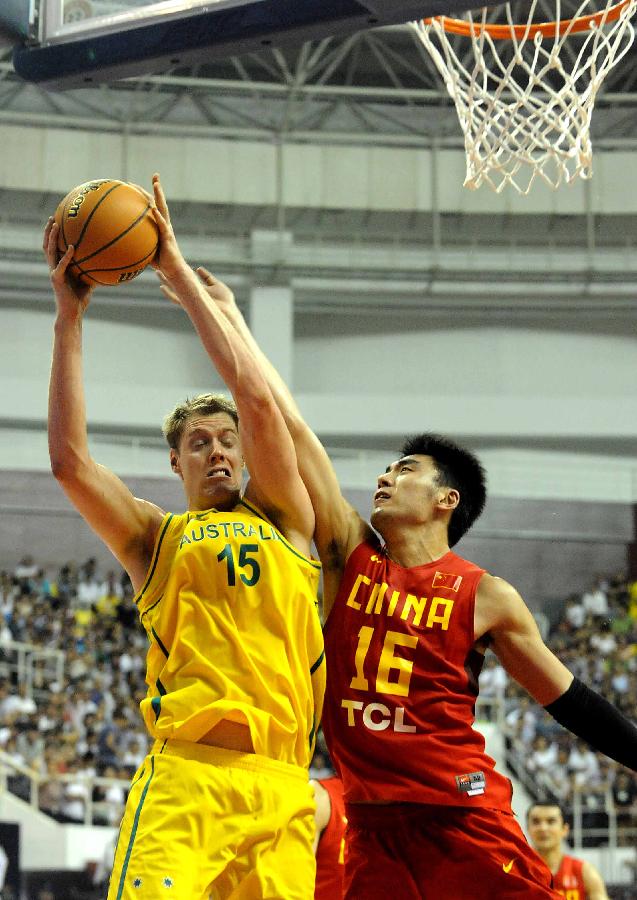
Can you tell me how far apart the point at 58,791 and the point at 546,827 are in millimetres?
7950

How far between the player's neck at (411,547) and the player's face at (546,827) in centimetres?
281

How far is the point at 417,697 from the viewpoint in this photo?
3975 mm

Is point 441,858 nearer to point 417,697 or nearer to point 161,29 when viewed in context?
point 417,697

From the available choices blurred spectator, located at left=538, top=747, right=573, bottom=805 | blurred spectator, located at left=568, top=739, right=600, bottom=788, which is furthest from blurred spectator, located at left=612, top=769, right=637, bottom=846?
blurred spectator, located at left=538, top=747, right=573, bottom=805

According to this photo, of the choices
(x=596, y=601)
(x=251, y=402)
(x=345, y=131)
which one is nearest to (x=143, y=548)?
(x=251, y=402)

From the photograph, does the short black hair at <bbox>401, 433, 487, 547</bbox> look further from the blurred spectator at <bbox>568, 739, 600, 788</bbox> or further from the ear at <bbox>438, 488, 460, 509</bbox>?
the blurred spectator at <bbox>568, 739, 600, 788</bbox>

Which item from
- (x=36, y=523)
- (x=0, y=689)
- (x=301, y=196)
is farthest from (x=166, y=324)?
(x=0, y=689)

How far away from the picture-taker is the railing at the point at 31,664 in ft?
51.6

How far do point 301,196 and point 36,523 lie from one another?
7524 mm

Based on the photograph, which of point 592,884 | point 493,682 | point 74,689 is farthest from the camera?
point 493,682

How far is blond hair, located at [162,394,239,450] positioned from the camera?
13.0ft

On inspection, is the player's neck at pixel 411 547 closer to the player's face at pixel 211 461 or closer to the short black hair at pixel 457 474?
the short black hair at pixel 457 474

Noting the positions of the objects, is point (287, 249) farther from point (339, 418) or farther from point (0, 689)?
point (0, 689)

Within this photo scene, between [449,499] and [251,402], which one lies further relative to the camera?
[449,499]
